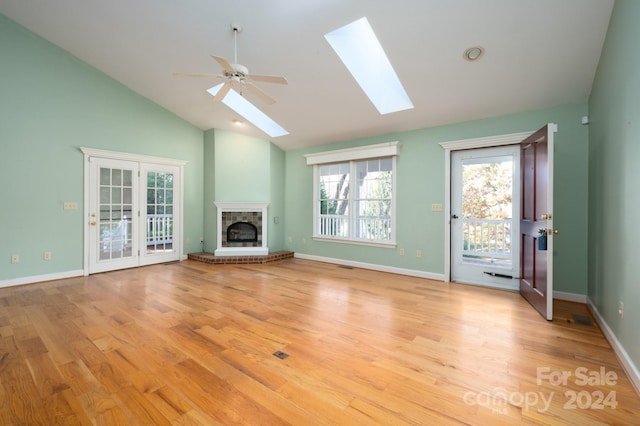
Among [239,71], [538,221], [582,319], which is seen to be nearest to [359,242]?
[538,221]

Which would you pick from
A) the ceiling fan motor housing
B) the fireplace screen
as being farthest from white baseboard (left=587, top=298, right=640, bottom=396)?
the fireplace screen

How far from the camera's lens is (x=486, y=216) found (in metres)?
4.02

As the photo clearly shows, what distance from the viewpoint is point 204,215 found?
20.3ft

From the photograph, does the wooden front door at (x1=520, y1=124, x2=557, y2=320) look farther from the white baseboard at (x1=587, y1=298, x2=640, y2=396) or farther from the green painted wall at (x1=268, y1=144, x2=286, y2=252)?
the green painted wall at (x1=268, y1=144, x2=286, y2=252)

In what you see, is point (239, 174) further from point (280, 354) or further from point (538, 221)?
point (538, 221)

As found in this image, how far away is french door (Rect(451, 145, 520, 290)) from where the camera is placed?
3.83 meters

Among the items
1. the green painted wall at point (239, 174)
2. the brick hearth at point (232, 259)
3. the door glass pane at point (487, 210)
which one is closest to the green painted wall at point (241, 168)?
the green painted wall at point (239, 174)

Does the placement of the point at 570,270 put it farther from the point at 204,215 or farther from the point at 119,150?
the point at 119,150

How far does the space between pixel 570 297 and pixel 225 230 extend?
574 cm

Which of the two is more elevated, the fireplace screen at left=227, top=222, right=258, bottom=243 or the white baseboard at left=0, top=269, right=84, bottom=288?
the fireplace screen at left=227, top=222, right=258, bottom=243

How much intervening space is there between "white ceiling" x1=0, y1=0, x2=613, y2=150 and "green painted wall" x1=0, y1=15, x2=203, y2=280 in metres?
0.31

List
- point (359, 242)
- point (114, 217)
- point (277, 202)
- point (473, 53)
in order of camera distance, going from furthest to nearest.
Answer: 1. point (277, 202)
2. point (359, 242)
3. point (114, 217)
4. point (473, 53)

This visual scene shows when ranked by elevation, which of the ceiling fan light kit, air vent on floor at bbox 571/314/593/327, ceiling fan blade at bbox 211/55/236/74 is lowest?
air vent on floor at bbox 571/314/593/327

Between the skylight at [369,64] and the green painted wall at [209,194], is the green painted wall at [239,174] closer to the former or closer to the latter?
the green painted wall at [209,194]
